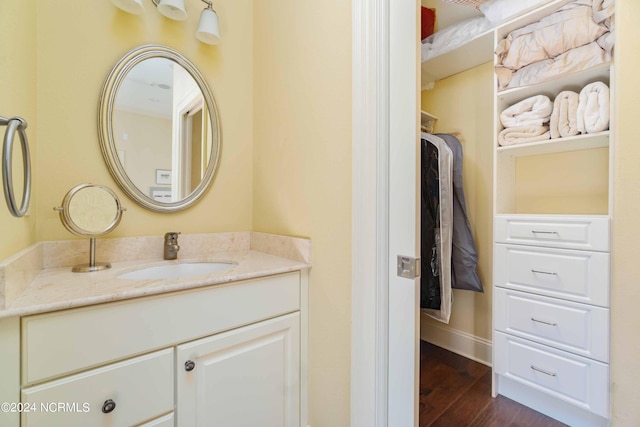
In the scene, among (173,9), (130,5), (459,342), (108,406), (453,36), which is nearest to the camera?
(108,406)

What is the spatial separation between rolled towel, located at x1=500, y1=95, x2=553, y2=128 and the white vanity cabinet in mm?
1402

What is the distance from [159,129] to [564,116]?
6.42 feet

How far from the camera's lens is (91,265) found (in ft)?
3.35

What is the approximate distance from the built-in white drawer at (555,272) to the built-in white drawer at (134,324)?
1240mm

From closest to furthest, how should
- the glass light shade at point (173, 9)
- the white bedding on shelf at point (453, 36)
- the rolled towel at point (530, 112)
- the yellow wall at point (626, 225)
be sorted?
the yellow wall at point (626, 225) < the glass light shade at point (173, 9) < the rolled towel at point (530, 112) < the white bedding on shelf at point (453, 36)

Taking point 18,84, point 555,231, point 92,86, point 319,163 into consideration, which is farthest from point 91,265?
point 555,231

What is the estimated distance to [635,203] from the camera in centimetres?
110

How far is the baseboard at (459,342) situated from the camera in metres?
1.86

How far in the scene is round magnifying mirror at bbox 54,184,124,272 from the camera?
0.99 metres

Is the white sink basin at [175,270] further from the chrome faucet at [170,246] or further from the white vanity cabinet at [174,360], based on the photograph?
the white vanity cabinet at [174,360]

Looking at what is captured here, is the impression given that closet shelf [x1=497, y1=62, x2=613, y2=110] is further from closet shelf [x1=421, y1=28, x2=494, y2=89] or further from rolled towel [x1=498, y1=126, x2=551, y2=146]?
closet shelf [x1=421, y1=28, x2=494, y2=89]

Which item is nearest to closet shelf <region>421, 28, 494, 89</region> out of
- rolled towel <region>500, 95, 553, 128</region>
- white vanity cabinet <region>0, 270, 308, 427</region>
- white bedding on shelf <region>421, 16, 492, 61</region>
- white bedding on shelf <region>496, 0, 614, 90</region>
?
white bedding on shelf <region>421, 16, 492, 61</region>

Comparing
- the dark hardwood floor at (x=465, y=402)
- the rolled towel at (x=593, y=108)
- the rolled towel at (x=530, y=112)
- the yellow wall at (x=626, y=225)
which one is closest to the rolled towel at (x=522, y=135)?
the rolled towel at (x=530, y=112)

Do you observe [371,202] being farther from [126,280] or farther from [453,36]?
[453,36]
